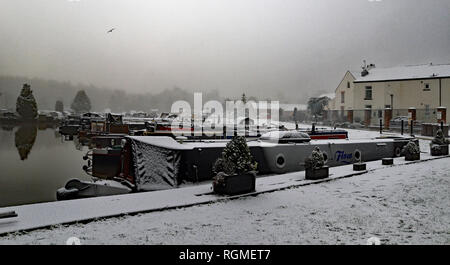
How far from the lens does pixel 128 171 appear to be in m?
14.7

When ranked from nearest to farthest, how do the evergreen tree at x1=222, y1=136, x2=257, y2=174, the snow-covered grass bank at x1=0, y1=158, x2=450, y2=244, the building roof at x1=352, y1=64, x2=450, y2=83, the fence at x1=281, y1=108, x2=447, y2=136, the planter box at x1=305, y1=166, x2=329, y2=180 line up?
the snow-covered grass bank at x1=0, y1=158, x2=450, y2=244 < the evergreen tree at x1=222, y1=136, x2=257, y2=174 < the planter box at x1=305, y1=166, x2=329, y2=180 < the fence at x1=281, y1=108, x2=447, y2=136 < the building roof at x1=352, y1=64, x2=450, y2=83

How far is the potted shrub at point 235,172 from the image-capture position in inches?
383

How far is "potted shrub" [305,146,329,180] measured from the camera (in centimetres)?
1221

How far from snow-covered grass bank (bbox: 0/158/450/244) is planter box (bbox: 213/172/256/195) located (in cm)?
51

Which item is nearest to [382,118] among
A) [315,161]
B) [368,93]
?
[368,93]

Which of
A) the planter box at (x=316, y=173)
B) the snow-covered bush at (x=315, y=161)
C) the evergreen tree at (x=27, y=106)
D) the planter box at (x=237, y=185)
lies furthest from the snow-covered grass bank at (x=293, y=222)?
the evergreen tree at (x=27, y=106)

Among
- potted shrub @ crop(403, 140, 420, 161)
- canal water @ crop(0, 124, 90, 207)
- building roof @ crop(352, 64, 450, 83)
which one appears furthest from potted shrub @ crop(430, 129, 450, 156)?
building roof @ crop(352, 64, 450, 83)

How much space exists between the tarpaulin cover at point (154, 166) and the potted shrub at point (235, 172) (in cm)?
258

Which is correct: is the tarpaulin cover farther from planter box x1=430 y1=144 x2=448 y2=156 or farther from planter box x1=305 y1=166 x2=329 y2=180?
planter box x1=430 y1=144 x2=448 y2=156

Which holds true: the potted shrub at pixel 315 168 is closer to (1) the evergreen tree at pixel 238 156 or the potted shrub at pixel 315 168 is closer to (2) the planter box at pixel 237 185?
(2) the planter box at pixel 237 185

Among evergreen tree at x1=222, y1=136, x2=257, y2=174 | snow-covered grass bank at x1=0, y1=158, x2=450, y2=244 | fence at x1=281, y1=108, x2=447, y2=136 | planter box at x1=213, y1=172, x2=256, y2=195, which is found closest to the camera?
snow-covered grass bank at x1=0, y1=158, x2=450, y2=244
